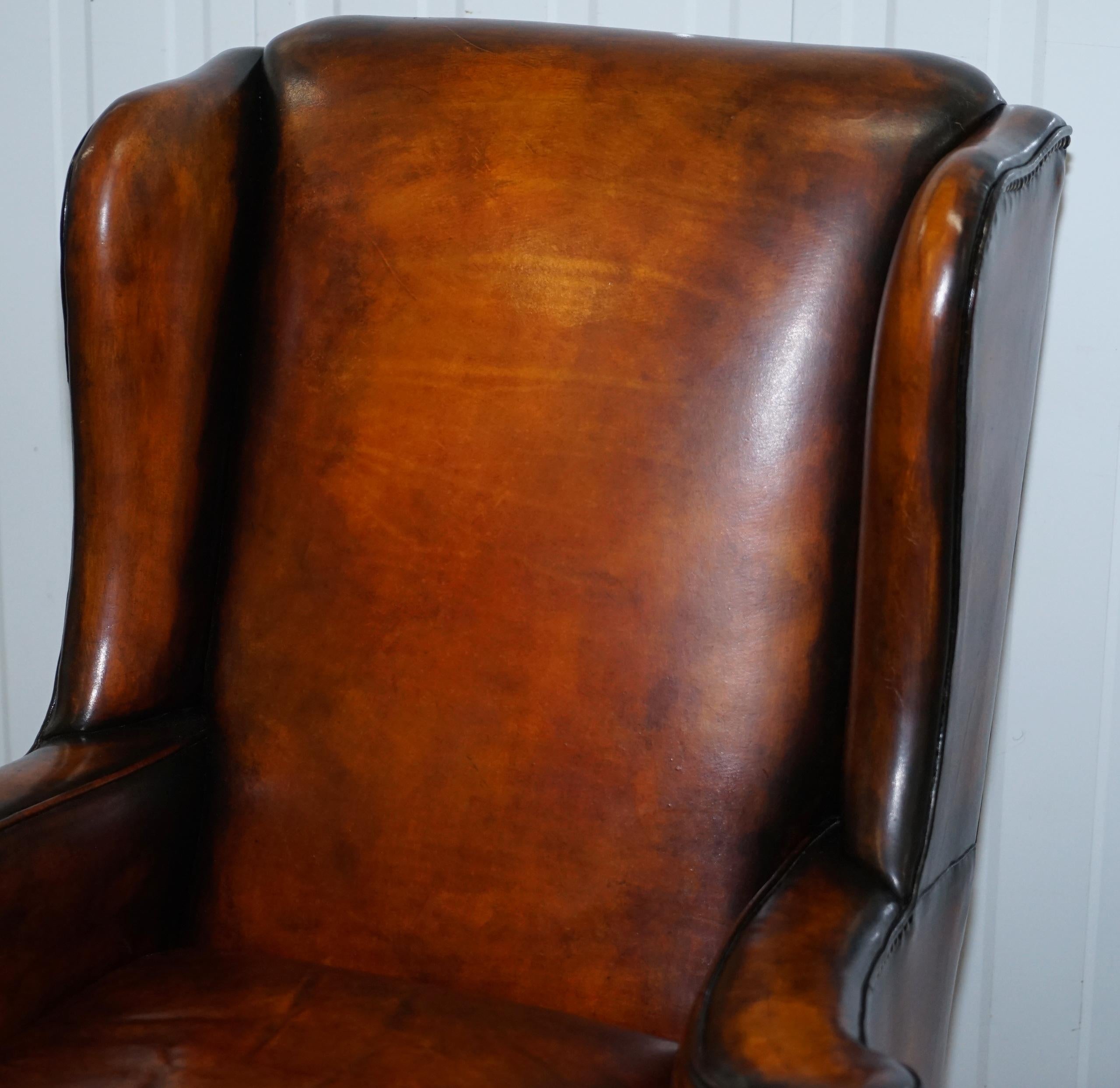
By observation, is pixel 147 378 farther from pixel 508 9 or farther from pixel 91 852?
pixel 508 9

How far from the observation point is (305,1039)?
843 mm

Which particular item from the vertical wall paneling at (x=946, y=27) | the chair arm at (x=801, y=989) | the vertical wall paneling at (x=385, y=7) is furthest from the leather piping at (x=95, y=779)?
the vertical wall paneling at (x=946, y=27)

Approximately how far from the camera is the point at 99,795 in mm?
956

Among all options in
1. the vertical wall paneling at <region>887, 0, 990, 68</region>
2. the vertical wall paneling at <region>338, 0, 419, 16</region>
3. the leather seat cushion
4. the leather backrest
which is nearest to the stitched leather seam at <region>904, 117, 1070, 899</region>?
the leather backrest

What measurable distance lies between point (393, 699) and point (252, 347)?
323 millimetres

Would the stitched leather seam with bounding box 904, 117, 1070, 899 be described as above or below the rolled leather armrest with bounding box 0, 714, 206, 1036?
above

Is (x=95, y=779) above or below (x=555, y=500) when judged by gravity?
below

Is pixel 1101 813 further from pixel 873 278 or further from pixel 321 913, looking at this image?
pixel 321 913

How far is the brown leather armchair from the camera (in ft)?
2.77

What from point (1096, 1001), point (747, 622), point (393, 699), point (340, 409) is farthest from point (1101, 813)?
point (340, 409)

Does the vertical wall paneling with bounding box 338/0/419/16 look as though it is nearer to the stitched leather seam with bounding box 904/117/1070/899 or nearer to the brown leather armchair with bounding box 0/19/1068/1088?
the brown leather armchair with bounding box 0/19/1068/1088

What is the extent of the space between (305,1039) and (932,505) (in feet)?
1.72

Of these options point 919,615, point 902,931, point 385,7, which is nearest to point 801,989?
point 902,931

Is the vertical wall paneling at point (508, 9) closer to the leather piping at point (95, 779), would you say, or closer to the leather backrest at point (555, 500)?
the leather backrest at point (555, 500)
